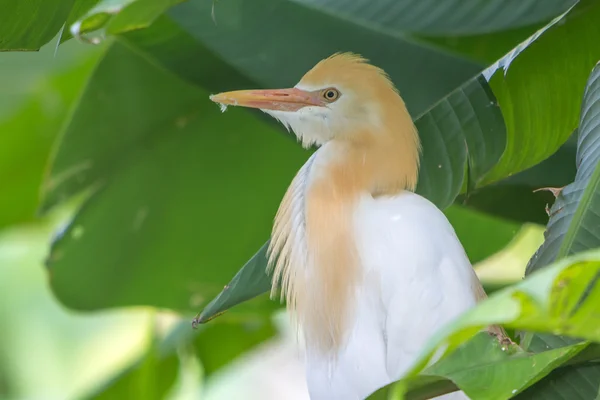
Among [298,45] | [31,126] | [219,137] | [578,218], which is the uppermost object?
[578,218]

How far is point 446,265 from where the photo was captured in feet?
3.32

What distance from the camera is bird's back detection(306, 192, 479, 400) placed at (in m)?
0.98

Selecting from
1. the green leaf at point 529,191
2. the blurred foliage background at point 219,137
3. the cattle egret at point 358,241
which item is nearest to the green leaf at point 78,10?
the blurred foliage background at point 219,137

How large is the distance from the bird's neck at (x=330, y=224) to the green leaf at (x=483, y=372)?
1.49 feet

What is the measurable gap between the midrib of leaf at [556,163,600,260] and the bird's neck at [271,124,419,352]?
1.01 feet

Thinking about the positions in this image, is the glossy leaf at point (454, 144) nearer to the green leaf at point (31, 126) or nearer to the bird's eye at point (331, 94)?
the bird's eye at point (331, 94)

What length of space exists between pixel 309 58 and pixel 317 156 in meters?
0.16

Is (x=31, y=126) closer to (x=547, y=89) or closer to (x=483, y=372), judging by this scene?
(x=547, y=89)

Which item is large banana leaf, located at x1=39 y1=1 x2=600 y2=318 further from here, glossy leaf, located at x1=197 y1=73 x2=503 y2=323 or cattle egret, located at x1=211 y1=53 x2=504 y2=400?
glossy leaf, located at x1=197 y1=73 x2=503 y2=323

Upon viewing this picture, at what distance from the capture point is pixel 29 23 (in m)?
0.80

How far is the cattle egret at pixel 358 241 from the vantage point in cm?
99

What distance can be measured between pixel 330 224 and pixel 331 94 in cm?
19

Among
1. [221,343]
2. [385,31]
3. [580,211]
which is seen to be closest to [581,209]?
[580,211]

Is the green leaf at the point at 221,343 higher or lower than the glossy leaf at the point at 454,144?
lower
